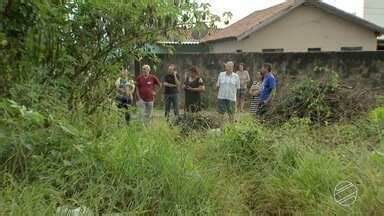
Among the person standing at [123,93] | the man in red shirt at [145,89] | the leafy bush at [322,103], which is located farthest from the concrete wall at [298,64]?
the person standing at [123,93]

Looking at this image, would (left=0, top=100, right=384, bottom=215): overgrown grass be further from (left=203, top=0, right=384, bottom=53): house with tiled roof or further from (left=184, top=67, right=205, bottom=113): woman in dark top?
(left=203, top=0, right=384, bottom=53): house with tiled roof

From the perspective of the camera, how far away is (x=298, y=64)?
17.3m

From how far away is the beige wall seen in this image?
24.8 m

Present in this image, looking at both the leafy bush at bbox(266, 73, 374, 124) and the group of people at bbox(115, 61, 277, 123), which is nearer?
the leafy bush at bbox(266, 73, 374, 124)

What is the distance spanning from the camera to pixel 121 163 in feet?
14.1

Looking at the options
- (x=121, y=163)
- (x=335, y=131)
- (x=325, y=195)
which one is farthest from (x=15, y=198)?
(x=335, y=131)

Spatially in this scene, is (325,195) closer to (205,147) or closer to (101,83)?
(205,147)

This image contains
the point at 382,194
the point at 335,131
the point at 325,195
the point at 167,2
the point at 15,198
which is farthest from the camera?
the point at 335,131

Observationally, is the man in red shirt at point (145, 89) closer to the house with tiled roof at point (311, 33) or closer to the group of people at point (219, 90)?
the group of people at point (219, 90)

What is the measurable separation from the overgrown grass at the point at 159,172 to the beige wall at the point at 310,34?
1950 centimetres

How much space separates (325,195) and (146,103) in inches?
301

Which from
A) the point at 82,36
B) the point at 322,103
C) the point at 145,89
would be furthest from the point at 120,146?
the point at 145,89

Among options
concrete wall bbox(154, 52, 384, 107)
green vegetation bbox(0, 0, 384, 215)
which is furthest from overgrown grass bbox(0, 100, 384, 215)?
concrete wall bbox(154, 52, 384, 107)

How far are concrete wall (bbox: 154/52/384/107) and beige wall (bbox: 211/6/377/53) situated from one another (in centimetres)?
667
